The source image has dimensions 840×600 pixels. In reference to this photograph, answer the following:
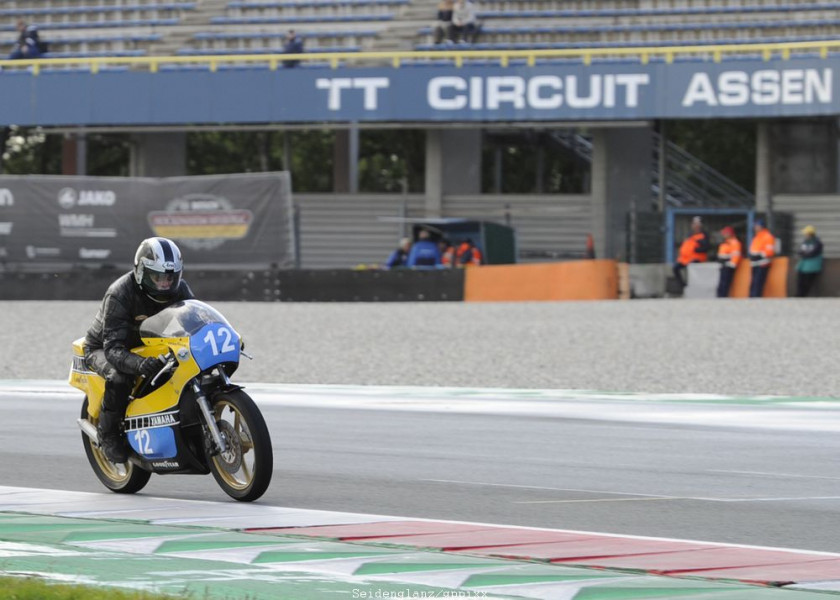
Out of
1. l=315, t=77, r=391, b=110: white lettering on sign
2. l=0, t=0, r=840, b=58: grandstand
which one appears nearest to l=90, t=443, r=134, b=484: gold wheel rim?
l=315, t=77, r=391, b=110: white lettering on sign

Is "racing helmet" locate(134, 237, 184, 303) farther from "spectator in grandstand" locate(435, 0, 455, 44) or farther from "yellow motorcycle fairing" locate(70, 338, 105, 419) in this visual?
"spectator in grandstand" locate(435, 0, 455, 44)

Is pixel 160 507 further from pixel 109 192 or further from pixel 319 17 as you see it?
pixel 319 17

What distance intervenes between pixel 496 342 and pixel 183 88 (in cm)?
1390

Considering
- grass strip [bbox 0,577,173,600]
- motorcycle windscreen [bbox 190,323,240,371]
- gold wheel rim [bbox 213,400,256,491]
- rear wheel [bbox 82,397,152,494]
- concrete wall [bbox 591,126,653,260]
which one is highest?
concrete wall [bbox 591,126,653,260]

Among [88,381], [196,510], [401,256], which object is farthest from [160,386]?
[401,256]

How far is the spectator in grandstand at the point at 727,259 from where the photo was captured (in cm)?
2608

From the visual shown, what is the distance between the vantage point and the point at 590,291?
2588 cm

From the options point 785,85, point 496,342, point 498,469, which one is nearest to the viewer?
point 498,469

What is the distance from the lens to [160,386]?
26.4 ft

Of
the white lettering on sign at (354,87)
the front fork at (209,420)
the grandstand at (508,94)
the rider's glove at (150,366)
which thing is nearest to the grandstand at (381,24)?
the grandstand at (508,94)

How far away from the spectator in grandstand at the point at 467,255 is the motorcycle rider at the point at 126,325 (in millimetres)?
18503

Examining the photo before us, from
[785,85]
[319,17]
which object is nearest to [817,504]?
[785,85]

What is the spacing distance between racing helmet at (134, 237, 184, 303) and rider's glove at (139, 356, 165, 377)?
364mm

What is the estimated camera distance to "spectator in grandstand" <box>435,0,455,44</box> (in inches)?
1252
